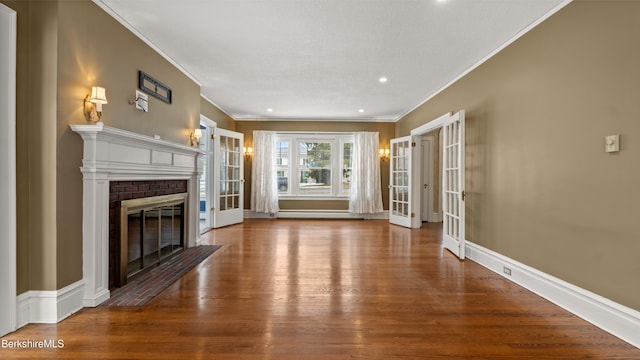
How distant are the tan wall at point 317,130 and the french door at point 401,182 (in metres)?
0.54

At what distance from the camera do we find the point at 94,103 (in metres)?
2.61

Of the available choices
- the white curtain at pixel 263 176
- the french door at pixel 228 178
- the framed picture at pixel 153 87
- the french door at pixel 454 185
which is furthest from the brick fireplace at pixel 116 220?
the white curtain at pixel 263 176

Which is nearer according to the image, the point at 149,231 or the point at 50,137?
the point at 50,137

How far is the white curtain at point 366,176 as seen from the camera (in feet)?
25.7

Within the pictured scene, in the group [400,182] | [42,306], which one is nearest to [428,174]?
[400,182]

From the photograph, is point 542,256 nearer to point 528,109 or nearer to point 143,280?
point 528,109

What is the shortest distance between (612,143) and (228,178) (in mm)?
6201

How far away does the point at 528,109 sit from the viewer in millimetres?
3096

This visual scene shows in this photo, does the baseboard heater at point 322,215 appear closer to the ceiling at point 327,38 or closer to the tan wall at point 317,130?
the tan wall at point 317,130

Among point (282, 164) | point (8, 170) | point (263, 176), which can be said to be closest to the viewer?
point (8, 170)

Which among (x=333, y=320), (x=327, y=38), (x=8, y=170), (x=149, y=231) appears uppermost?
(x=327, y=38)

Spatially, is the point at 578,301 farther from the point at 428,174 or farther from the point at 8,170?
the point at 428,174

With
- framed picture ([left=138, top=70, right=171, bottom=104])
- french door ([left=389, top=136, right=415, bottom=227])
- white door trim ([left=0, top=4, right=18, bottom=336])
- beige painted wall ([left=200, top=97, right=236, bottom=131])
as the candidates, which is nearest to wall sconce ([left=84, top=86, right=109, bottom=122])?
white door trim ([left=0, top=4, right=18, bottom=336])

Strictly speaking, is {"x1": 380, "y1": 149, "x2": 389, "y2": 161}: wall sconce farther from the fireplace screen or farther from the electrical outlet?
the fireplace screen
